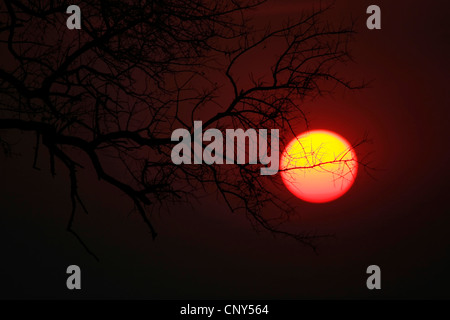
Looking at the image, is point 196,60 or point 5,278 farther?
point 5,278

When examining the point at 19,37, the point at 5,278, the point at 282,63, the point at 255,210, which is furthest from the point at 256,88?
the point at 5,278

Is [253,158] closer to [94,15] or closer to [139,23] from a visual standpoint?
[139,23]

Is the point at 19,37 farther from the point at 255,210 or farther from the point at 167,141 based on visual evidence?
the point at 255,210

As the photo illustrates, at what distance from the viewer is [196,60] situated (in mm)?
4797

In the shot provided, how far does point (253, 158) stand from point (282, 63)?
2.71ft

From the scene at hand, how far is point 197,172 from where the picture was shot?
4.76 meters

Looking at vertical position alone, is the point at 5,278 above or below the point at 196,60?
below
